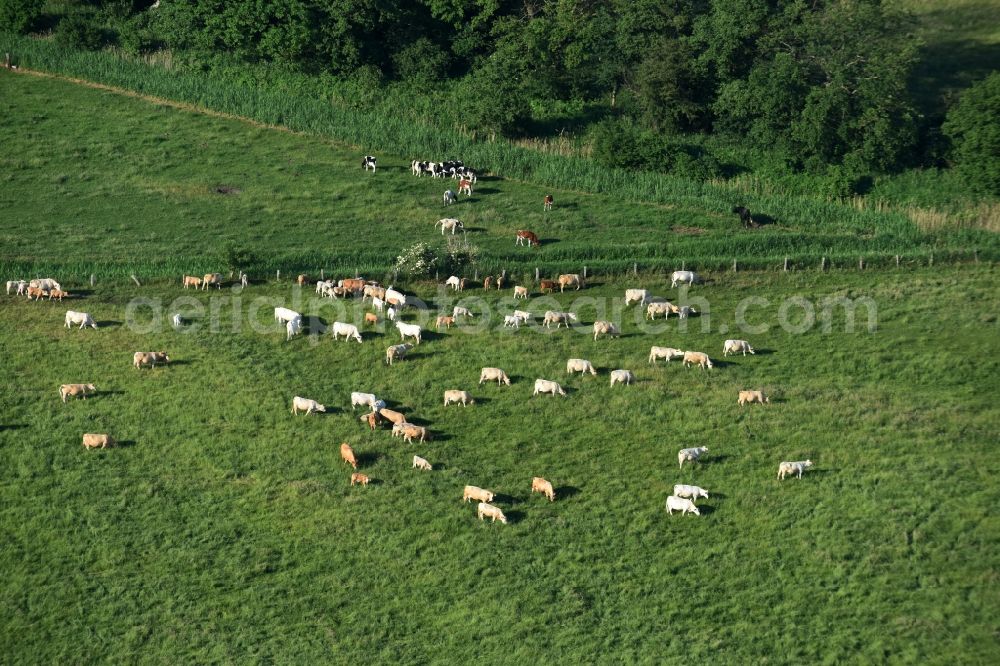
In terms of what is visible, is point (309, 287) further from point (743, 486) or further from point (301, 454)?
point (743, 486)

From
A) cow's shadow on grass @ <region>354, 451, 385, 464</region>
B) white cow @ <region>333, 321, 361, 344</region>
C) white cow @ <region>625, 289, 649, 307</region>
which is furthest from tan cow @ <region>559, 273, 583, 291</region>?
cow's shadow on grass @ <region>354, 451, 385, 464</region>

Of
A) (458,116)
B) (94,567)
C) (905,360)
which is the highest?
(458,116)

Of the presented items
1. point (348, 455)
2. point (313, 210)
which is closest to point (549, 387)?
point (348, 455)

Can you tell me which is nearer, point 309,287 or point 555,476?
point 555,476

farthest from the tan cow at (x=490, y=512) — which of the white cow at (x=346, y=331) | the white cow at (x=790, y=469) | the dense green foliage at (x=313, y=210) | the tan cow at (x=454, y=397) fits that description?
the dense green foliage at (x=313, y=210)

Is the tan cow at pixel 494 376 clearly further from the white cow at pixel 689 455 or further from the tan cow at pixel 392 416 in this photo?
the white cow at pixel 689 455

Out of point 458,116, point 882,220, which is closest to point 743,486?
point 882,220

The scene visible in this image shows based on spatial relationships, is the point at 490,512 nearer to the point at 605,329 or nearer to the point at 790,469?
the point at 790,469
